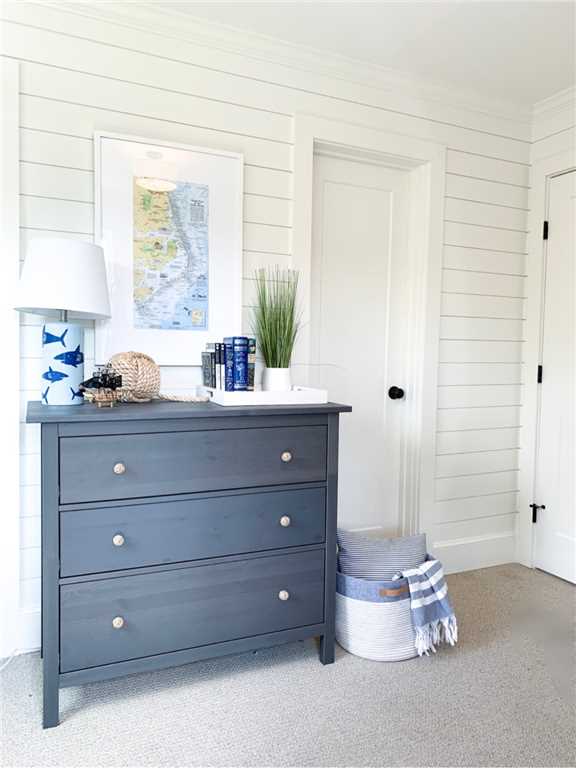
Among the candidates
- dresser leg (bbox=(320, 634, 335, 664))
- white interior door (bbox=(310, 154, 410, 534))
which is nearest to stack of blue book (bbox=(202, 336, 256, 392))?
white interior door (bbox=(310, 154, 410, 534))

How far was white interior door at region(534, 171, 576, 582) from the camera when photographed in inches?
115

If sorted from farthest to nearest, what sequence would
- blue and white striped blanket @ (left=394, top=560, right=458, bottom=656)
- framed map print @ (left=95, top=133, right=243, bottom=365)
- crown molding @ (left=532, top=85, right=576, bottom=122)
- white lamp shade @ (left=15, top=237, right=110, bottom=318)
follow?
1. crown molding @ (left=532, top=85, right=576, bottom=122)
2. framed map print @ (left=95, top=133, right=243, bottom=365)
3. blue and white striped blanket @ (left=394, top=560, right=458, bottom=656)
4. white lamp shade @ (left=15, top=237, right=110, bottom=318)

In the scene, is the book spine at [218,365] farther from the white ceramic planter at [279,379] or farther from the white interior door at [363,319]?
the white interior door at [363,319]

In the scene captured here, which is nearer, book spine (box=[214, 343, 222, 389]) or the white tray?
the white tray

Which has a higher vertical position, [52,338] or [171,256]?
[171,256]

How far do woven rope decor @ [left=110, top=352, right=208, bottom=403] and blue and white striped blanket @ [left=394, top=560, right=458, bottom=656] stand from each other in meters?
1.10

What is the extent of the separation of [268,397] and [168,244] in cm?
80

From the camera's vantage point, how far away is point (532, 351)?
3121 mm

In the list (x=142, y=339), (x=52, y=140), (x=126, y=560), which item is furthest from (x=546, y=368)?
(x=52, y=140)

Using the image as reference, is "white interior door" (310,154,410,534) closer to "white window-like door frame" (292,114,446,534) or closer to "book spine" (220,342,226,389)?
"white window-like door frame" (292,114,446,534)

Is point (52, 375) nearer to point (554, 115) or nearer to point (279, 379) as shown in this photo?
point (279, 379)

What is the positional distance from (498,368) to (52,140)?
97.4 inches

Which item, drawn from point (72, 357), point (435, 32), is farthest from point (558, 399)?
point (72, 357)

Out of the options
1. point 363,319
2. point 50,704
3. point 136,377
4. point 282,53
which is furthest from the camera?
point 363,319
